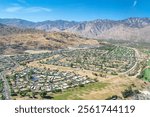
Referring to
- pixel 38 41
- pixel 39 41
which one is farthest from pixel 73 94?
pixel 39 41

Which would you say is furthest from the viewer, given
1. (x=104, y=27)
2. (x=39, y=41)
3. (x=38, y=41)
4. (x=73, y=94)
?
(x=104, y=27)

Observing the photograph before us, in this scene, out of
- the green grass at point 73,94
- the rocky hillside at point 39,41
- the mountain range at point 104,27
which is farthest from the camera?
the mountain range at point 104,27

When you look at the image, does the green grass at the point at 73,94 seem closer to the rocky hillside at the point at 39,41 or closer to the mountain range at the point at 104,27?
the rocky hillside at the point at 39,41

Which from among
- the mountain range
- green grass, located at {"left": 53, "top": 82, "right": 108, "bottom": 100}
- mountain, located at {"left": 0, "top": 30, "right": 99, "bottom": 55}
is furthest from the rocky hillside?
the mountain range

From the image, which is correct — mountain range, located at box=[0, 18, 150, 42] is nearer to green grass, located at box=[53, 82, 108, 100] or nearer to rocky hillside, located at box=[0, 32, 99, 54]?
rocky hillside, located at box=[0, 32, 99, 54]

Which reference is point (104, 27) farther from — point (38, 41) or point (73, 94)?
point (73, 94)

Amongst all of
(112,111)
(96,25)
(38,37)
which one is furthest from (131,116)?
(96,25)

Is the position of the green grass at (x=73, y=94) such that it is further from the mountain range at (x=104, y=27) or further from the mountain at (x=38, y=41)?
the mountain range at (x=104, y=27)

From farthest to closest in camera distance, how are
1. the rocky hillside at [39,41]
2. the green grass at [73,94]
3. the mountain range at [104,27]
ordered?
the mountain range at [104,27] → the rocky hillside at [39,41] → the green grass at [73,94]

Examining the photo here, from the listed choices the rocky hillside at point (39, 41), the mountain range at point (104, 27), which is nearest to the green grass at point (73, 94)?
the rocky hillside at point (39, 41)

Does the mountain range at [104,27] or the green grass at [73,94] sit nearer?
Result: the green grass at [73,94]
